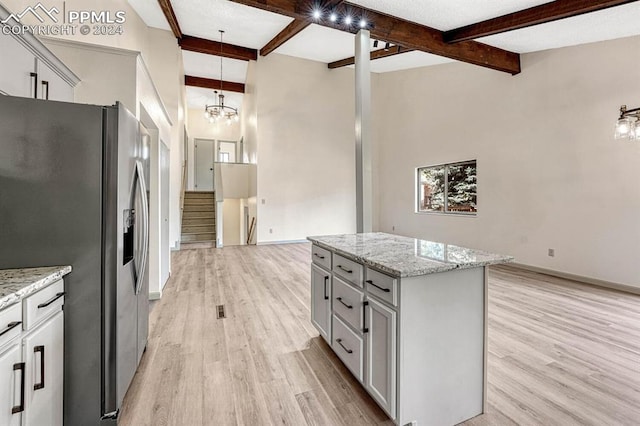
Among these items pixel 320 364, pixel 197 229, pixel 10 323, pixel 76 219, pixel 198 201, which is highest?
pixel 198 201

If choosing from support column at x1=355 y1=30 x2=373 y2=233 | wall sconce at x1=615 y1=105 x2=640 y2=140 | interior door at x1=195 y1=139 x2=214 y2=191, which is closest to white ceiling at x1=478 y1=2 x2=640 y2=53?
wall sconce at x1=615 y1=105 x2=640 y2=140

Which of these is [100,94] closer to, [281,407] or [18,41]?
[18,41]

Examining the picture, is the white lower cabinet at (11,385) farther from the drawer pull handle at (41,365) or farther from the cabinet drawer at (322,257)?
the cabinet drawer at (322,257)

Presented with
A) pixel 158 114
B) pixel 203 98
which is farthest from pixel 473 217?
pixel 203 98

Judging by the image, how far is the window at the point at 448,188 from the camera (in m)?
6.20

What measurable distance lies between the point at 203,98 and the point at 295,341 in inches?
429

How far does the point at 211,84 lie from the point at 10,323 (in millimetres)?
10197

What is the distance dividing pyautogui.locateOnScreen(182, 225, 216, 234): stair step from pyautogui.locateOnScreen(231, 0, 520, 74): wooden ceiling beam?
245 inches

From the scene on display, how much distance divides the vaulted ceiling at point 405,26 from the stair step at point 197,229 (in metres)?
4.61

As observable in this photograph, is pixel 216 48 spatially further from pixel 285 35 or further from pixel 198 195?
pixel 198 195

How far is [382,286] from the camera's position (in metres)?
1.63

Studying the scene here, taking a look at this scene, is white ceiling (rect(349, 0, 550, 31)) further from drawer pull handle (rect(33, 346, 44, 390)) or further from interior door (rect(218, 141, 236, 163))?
interior door (rect(218, 141, 236, 163))

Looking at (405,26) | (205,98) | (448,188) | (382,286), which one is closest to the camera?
(382,286)

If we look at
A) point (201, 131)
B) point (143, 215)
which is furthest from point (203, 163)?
point (143, 215)
